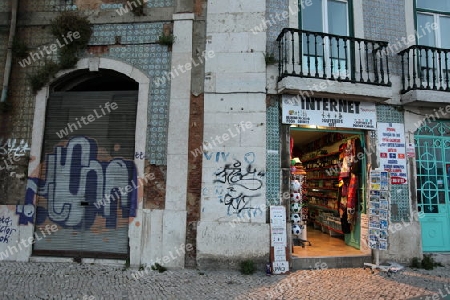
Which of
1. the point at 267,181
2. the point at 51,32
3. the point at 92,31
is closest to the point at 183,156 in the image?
the point at 267,181

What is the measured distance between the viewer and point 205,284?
533cm

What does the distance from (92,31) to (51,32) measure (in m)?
0.95

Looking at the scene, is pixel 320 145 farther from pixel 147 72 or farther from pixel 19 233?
pixel 19 233

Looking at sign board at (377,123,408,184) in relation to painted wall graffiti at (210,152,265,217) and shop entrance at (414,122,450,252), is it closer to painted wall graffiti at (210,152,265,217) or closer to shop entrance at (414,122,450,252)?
shop entrance at (414,122,450,252)

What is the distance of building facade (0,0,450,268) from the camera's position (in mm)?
6266

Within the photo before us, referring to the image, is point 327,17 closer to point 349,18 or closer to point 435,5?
point 349,18

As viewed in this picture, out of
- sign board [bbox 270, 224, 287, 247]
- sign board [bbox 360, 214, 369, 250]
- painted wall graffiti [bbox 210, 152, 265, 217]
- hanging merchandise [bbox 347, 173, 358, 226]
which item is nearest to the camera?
sign board [bbox 270, 224, 287, 247]

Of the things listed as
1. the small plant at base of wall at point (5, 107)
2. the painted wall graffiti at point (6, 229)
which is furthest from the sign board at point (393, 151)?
the small plant at base of wall at point (5, 107)

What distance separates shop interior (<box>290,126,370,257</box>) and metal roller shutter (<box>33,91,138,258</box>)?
144 inches

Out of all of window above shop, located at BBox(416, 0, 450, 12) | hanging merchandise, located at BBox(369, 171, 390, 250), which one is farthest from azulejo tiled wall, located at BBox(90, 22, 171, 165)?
window above shop, located at BBox(416, 0, 450, 12)

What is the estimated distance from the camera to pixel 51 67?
6777 mm

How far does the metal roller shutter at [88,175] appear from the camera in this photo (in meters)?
6.40

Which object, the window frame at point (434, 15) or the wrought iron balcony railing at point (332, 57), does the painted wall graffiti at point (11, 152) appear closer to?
the wrought iron balcony railing at point (332, 57)

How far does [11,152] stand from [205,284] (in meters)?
5.05
